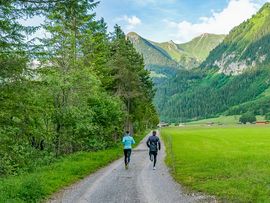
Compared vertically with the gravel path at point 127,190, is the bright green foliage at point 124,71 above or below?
above

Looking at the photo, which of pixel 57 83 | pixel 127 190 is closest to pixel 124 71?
pixel 57 83

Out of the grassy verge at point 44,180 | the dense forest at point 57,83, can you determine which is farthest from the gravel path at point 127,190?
the dense forest at point 57,83

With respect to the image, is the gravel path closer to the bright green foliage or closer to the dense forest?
the dense forest

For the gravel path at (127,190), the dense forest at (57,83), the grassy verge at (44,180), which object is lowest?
the gravel path at (127,190)

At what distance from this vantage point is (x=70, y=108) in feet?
102

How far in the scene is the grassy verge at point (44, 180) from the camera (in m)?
14.0

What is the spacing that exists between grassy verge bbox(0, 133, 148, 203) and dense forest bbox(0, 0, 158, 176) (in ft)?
5.43

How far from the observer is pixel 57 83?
2967cm

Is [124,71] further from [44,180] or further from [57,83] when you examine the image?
A: [44,180]

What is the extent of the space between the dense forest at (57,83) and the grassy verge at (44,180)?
165 centimetres

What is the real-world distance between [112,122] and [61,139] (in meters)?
9.33

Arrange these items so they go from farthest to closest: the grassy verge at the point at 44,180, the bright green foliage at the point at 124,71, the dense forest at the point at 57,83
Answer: the bright green foliage at the point at 124,71, the dense forest at the point at 57,83, the grassy verge at the point at 44,180

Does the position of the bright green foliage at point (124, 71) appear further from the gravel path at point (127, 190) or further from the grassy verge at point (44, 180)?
the gravel path at point (127, 190)

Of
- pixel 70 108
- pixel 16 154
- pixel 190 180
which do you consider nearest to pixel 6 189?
pixel 16 154
